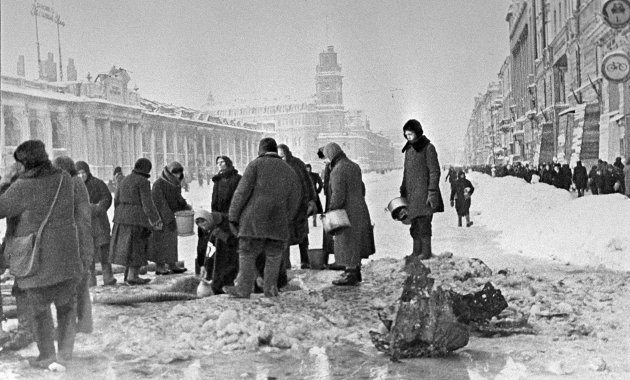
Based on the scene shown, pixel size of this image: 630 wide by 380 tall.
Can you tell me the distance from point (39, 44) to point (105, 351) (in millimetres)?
3708

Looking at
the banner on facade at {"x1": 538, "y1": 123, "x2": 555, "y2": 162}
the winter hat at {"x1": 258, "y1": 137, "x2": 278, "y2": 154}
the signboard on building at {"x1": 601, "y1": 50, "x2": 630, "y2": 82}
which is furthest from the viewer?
the banner on facade at {"x1": 538, "y1": 123, "x2": 555, "y2": 162}

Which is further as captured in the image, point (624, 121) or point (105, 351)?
point (624, 121)

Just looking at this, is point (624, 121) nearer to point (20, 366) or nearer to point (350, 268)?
point (350, 268)

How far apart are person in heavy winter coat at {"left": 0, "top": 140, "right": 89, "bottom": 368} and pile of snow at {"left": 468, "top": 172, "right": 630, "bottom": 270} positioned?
5.52 m

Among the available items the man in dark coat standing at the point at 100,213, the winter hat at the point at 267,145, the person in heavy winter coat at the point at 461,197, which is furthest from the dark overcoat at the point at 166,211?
the person in heavy winter coat at the point at 461,197

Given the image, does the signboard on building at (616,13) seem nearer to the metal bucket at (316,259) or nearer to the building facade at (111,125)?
the building facade at (111,125)

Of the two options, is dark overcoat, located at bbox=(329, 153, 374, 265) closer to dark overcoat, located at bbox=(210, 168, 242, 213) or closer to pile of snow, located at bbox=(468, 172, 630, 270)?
dark overcoat, located at bbox=(210, 168, 242, 213)

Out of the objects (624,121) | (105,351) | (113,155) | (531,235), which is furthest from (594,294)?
(624,121)

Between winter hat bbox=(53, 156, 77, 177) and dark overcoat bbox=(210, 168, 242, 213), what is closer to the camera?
winter hat bbox=(53, 156, 77, 177)

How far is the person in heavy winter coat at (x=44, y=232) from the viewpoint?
4055mm

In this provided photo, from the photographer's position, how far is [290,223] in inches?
252

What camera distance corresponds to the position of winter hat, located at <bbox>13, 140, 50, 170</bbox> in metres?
4.03

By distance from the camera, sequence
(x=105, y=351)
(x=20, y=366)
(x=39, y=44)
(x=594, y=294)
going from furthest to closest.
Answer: (x=39, y=44)
(x=594, y=294)
(x=105, y=351)
(x=20, y=366)

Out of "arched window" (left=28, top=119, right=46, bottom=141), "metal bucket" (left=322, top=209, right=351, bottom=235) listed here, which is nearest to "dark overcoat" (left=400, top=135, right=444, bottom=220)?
"metal bucket" (left=322, top=209, right=351, bottom=235)
